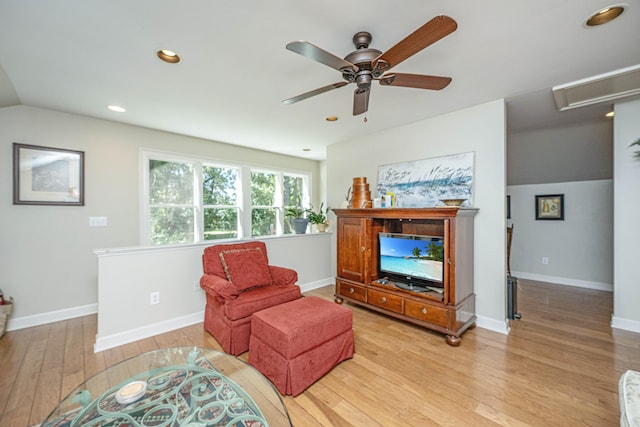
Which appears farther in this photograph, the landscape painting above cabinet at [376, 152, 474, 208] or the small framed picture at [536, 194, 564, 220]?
the small framed picture at [536, 194, 564, 220]

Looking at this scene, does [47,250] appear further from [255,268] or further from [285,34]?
[285,34]

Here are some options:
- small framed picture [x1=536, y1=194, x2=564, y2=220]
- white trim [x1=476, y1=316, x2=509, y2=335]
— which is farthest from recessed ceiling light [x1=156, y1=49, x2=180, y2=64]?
small framed picture [x1=536, y1=194, x2=564, y2=220]

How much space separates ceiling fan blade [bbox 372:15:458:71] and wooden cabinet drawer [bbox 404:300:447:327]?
226 centimetres

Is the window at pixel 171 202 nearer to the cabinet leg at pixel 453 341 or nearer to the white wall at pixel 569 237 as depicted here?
the cabinet leg at pixel 453 341

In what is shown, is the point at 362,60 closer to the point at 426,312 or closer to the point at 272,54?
the point at 272,54

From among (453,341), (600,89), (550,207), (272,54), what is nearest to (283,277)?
(453,341)

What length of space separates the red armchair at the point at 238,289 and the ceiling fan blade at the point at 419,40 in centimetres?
217

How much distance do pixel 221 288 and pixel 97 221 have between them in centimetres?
226

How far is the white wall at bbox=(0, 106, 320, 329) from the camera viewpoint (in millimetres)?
2896

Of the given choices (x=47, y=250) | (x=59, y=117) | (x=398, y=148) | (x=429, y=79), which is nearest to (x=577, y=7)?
(x=429, y=79)

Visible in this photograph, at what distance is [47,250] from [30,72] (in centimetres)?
198

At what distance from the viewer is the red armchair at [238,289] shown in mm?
2369

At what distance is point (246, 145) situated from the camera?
471cm

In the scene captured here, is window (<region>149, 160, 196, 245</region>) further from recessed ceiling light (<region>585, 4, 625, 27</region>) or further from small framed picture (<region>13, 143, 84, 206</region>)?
recessed ceiling light (<region>585, 4, 625, 27</region>)
